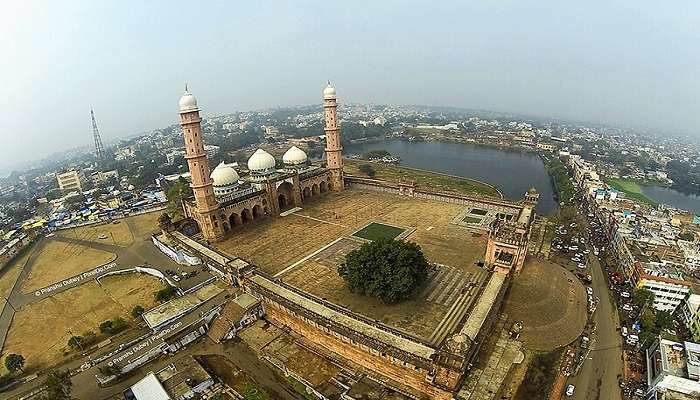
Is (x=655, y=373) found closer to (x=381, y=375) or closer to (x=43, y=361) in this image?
(x=381, y=375)

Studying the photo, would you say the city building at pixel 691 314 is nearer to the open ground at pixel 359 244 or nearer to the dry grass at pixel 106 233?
the open ground at pixel 359 244

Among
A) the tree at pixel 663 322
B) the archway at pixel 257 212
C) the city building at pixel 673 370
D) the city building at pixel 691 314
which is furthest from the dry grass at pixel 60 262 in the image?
the city building at pixel 691 314

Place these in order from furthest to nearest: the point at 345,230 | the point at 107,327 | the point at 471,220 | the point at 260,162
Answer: the point at 260,162 < the point at 471,220 < the point at 345,230 < the point at 107,327

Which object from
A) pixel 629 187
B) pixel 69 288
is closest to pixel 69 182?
pixel 69 288

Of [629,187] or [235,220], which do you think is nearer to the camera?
[235,220]

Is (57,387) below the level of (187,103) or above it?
below

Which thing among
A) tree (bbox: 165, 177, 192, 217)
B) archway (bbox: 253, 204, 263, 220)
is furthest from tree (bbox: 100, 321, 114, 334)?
tree (bbox: 165, 177, 192, 217)

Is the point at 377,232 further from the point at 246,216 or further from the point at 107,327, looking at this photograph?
the point at 107,327
